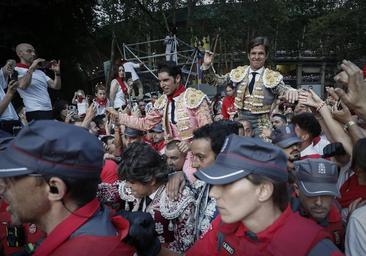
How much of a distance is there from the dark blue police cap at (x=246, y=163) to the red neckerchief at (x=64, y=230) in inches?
22.5

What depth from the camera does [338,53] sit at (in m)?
30.3

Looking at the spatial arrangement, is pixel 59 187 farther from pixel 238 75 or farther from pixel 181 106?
pixel 238 75

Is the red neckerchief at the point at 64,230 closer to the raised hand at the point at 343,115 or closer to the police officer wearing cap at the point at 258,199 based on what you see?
the police officer wearing cap at the point at 258,199

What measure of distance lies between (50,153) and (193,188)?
1.81 metres

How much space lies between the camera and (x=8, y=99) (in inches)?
194

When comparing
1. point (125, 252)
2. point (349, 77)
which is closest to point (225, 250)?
point (125, 252)

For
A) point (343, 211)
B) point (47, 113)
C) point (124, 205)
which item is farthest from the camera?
point (47, 113)

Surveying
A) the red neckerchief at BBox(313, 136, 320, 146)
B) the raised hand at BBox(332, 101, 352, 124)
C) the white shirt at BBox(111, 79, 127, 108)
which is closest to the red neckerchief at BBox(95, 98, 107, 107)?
the white shirt at BBox(111, 79, 127, 108)

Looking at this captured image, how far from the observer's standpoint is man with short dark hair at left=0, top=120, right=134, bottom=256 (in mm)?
1694

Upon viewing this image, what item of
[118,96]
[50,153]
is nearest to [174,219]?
[50,153]

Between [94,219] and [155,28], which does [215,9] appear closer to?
[155,28]

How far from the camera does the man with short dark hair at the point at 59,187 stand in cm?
169

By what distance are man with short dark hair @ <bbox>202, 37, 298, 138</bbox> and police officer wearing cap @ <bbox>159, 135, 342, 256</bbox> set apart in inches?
138

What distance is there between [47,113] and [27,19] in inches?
395
